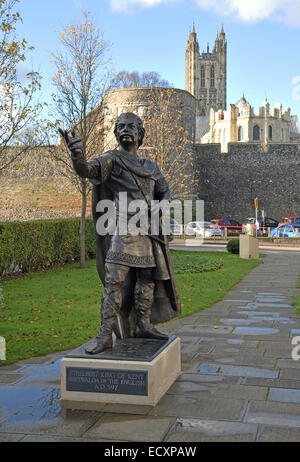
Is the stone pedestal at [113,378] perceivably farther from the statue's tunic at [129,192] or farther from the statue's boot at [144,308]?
the statue's tunic at [129,192]

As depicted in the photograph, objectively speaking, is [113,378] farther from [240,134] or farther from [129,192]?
[240,134]

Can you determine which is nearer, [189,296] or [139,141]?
[139,141]

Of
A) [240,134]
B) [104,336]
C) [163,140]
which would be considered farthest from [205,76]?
[104,336]

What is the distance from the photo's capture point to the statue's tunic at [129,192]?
14.8 feet

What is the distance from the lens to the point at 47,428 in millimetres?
3613

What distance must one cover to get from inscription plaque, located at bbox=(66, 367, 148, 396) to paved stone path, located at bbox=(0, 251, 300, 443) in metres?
0.13

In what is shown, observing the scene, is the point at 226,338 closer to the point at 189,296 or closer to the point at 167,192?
the point at 167,192

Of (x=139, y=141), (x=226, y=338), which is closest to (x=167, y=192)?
(x=139, y=141)

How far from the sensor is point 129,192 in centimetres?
470

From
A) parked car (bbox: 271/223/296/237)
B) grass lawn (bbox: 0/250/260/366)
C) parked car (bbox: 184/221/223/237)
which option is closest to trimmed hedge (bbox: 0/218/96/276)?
grass lawn (bbox: 0/250/260/366)

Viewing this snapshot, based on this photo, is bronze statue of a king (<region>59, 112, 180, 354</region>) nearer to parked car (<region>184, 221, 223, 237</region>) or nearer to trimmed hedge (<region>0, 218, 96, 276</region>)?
trimmed hedge (<region>0, 218, 96, 276</region>)

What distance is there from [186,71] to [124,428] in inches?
3925

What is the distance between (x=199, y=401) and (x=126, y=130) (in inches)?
94.5
